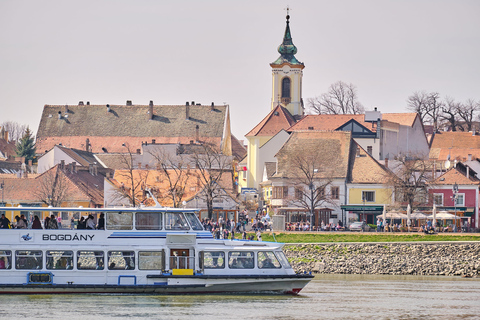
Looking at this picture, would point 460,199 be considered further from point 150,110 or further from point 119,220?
point 150,110

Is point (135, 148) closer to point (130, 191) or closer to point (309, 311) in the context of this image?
point (130, 191)

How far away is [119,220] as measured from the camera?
133 ft

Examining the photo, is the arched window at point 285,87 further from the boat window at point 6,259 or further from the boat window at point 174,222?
the boat window at point 6,259

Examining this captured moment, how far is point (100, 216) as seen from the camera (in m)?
40.5

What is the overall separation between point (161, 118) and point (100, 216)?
3510 inches

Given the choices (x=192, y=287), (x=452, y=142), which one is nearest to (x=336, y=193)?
(x=452, y=142)

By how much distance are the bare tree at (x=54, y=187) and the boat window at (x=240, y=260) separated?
129ft

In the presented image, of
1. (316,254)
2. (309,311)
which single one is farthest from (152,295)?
(316,254)

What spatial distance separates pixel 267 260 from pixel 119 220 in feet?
20.3

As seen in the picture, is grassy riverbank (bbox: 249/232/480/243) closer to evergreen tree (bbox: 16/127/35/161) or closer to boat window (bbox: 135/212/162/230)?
boat window (bbox: 135/212/162/230)

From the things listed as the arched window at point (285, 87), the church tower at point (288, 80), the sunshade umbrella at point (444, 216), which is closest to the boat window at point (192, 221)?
the sunshade umbrella at point (444, 216)

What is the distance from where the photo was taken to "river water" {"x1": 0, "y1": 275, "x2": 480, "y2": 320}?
36094 mm

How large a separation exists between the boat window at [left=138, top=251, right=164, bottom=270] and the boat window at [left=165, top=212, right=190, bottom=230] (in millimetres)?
1240

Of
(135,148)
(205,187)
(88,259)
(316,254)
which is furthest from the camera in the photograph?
(135,148)
